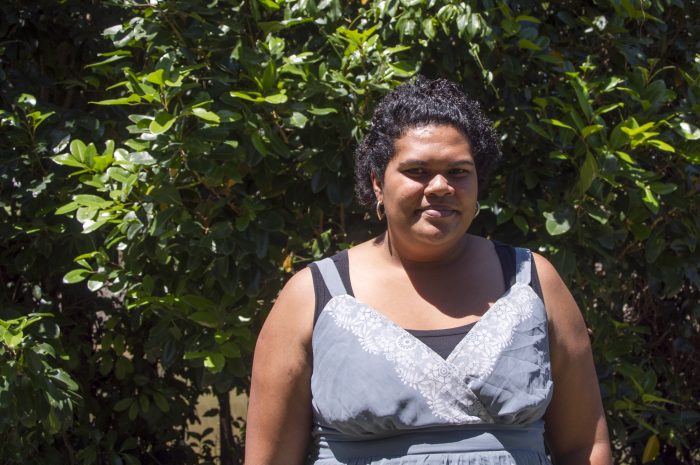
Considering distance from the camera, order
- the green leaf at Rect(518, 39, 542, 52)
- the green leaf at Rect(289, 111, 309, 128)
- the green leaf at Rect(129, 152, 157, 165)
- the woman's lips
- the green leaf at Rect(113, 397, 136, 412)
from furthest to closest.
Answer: the green leaf at Rect(113, 397, 136, 412)
the green leaf at Rect(518, 39, 542, 52)
the green leaf at Rect(289, 111, 309, 128)
the green leaf at Rect(129, 152, 157, 165)
the woman's lips

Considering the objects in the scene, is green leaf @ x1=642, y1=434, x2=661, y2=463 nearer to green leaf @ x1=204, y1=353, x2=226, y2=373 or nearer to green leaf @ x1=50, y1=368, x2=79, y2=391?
green leaf @ x1=204, y1=353, x2=226, y2=373

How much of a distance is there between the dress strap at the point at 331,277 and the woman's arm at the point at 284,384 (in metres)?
0.04

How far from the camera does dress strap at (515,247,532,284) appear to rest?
254cm

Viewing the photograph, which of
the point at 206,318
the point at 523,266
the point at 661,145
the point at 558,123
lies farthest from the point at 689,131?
the point at 206,318

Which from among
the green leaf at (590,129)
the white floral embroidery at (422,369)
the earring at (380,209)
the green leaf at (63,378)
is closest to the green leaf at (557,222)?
the green leaf at (590,129)

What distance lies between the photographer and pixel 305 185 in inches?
137

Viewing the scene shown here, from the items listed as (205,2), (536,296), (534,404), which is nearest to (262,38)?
(205,2)

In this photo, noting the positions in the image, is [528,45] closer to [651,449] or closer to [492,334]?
[492,334]

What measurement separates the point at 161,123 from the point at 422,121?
86cm

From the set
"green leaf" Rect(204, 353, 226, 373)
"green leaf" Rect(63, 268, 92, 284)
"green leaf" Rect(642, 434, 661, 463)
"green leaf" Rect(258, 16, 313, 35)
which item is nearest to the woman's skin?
"green leaf" Rect(204, 353, 226, 373)

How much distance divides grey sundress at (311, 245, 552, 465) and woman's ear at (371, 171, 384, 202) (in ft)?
0.96

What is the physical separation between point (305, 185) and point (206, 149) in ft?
1.65

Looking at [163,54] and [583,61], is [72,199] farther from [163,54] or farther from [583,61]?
[583,61]

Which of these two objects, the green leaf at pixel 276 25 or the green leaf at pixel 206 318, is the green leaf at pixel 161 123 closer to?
the green leaf at pixel 276 25
